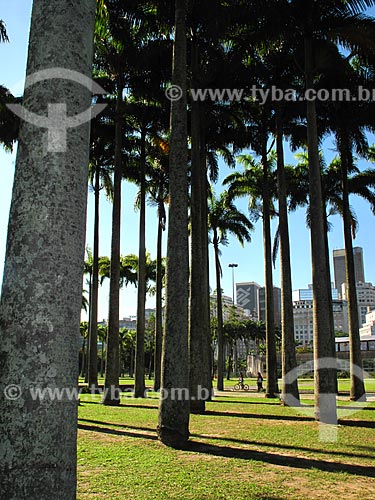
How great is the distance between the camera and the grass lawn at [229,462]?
20.8ft

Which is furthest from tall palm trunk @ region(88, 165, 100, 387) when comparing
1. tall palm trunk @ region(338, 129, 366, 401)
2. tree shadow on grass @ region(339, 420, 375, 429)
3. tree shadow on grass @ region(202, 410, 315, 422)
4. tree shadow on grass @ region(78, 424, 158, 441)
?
tree shadow on grass @ region(339, 420, 375, 429)

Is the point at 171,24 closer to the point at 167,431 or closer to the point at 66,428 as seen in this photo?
the point at 167,431

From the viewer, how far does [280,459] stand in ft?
28.1

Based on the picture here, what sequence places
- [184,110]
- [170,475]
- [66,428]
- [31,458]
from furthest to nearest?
[184,110] → [170,475] → [66,428] → [31,458]

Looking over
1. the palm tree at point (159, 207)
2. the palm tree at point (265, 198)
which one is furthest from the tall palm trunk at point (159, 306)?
the palm tree at point (265, 198)

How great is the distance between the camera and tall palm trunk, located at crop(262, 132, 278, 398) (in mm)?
23219

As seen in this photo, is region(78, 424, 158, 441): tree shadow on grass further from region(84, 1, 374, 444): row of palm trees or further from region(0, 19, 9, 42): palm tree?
region(0, 19, 9, 42): palm tree

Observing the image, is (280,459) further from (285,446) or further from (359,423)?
(359,423)

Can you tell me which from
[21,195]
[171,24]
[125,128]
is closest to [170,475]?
[21,195]

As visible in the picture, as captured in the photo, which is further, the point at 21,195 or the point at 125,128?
the point at 125,128

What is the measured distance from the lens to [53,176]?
9.33 feet

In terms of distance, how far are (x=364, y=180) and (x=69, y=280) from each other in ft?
80.0

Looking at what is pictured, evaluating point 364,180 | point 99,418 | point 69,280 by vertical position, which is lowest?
point 99,418

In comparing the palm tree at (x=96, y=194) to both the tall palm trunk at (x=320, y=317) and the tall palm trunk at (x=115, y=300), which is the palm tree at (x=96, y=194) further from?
the tall palm trunk at (x=320, y=317)
